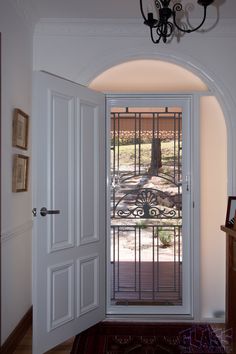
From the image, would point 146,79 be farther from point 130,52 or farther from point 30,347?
point 30,347

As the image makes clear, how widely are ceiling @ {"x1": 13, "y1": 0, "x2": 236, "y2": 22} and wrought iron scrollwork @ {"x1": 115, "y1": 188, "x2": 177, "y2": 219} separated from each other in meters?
1.62

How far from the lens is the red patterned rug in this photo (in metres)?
2.71

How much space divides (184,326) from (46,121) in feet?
7.04

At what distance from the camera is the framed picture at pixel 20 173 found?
264 cm

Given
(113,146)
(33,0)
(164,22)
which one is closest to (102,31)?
(33,0)

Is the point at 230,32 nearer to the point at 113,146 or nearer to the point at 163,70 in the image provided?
the point at 163,70

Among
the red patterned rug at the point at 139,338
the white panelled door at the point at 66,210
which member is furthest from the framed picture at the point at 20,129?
the red patterned rug at the point at 139,338

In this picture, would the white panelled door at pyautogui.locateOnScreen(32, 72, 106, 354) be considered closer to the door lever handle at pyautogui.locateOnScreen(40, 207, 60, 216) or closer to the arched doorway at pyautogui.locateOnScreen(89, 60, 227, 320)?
the door lever handle at pyautogui.locateOnScreen(40, 207, 60, 216)

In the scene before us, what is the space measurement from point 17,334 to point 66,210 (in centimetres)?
101

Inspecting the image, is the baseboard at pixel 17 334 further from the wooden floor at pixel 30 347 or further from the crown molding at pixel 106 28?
the crown molding at pixel 106 28

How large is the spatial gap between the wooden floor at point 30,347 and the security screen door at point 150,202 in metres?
0.68

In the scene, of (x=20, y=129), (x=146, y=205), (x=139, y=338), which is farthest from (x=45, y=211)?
(x=139, y=338)

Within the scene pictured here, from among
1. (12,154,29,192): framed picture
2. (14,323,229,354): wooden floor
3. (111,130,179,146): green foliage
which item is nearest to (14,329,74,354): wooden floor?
(14,323,229,354): wooden floor

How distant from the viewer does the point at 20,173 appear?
110 inches
